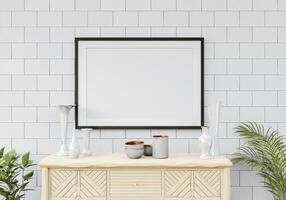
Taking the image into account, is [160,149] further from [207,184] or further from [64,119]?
[64,119]

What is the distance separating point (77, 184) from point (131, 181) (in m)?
0.37

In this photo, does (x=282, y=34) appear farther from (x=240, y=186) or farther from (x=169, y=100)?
(x=240, y=186)

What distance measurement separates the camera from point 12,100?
2578mm

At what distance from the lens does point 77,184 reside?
7.02 ft

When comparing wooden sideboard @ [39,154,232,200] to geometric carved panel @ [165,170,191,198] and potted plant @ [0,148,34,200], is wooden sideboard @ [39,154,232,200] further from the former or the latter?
potted plant @ [0,148,34,200]

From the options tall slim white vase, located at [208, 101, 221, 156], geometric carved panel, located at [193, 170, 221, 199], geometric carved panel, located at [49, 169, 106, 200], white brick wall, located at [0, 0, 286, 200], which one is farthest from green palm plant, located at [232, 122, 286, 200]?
geometric carved panel, located at [49, 169, 106, 200]

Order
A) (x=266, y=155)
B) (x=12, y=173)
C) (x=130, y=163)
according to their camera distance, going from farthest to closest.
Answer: (x=266, y=155), (x=12, y=173), (x=130, y=163)

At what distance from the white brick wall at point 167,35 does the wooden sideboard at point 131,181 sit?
446 mm

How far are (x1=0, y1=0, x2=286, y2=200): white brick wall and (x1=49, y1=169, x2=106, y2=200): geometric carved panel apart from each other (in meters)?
0.45

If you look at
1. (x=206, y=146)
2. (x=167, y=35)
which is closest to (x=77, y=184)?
(x=206, y=146)

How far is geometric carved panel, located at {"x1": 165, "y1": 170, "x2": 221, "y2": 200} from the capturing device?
212 centimetres

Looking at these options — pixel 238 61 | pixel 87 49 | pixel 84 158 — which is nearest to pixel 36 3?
pixel 87 49

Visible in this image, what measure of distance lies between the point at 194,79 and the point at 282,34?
805mm

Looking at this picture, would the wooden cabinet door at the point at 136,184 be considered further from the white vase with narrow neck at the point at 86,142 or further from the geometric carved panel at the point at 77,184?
the white vase with narrow neck at the point at 86,142
